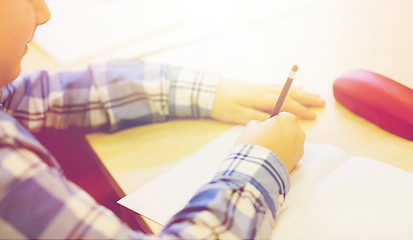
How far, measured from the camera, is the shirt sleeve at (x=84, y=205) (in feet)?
0.99

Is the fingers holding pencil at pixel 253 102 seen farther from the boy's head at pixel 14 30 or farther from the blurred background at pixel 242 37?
the boy's head at pixel 14 30

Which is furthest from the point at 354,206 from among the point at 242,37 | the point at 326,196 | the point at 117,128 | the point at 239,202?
the point at 242,37

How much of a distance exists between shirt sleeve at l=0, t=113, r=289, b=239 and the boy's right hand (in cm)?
5

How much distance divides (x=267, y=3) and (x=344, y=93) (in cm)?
50

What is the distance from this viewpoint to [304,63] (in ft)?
2.16

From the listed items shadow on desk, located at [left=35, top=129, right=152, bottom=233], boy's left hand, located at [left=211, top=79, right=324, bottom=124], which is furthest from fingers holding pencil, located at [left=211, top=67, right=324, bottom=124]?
shadow on desk, located at [left=35, top=129, right=152, bottom=233]

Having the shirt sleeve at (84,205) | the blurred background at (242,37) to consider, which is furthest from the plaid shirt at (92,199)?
the blurred background at (242,37)

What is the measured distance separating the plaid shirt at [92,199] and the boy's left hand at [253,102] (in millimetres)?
27

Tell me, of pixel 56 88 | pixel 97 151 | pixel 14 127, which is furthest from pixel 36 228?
pixel 56 88

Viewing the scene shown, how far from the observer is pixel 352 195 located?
0.38 m

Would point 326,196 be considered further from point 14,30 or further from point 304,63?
point 14,30

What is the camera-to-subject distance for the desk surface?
0.49m

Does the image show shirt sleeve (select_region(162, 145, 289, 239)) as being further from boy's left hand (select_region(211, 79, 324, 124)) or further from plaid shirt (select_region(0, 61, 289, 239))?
boy's left hand (select_region(211, 79, 324, 124))

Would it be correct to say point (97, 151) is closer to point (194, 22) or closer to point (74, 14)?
point (74, 14)
